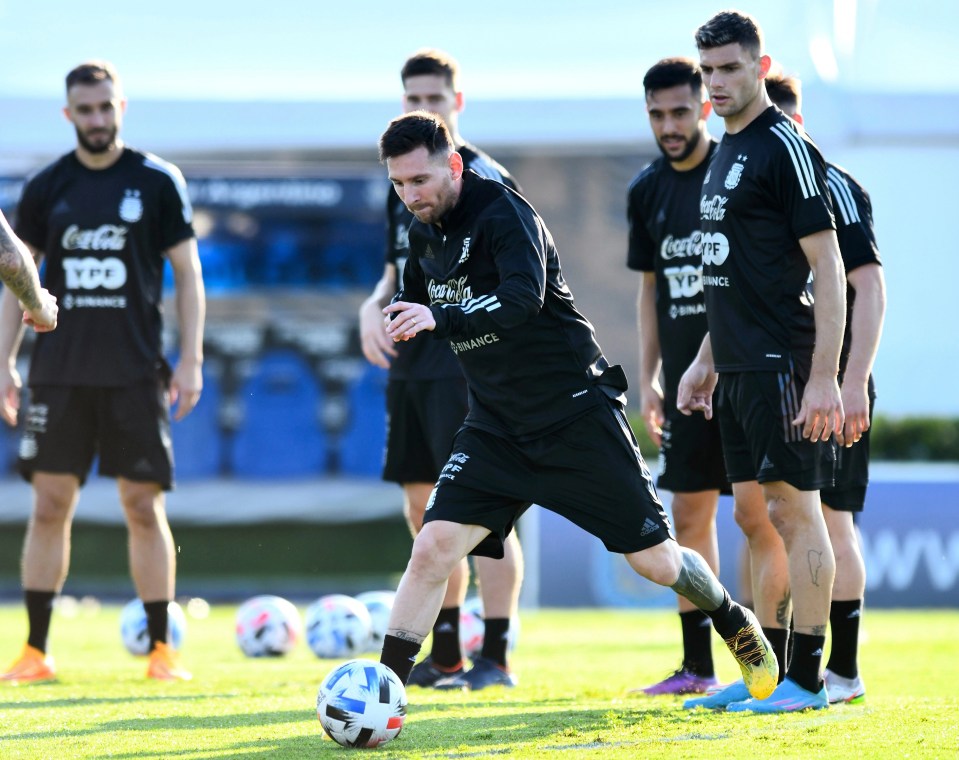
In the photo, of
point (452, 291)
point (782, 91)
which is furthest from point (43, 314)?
point (782, 91)

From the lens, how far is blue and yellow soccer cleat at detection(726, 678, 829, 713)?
498 centimetres

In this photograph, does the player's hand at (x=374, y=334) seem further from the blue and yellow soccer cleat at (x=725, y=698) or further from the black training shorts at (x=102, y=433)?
the blue and yellow soccer cleat at (x=725, y=698)

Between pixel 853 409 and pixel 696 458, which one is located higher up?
pixel 853 409

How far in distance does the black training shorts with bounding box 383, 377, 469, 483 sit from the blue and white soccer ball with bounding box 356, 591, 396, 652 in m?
1.27

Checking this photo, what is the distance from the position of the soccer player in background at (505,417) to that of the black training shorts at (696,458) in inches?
49.9

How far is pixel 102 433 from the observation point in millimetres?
6852

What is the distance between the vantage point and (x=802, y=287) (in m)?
5.09

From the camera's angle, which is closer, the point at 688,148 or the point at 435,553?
the point at 435,553

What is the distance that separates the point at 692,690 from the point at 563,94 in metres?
7.88

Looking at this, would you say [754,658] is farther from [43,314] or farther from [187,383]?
[187,383]

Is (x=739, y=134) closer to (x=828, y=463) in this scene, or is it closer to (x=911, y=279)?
(x=828, y=463)

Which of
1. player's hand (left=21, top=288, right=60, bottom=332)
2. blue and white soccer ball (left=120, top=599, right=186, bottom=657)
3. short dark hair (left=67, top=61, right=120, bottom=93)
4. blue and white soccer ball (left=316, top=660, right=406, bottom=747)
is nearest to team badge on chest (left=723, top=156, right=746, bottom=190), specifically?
blue and white soccer ball (left=316, top=660, right=406, bottom=747)

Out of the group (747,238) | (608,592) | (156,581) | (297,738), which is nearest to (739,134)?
(747,238)

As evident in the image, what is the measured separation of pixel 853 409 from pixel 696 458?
1273 mm
